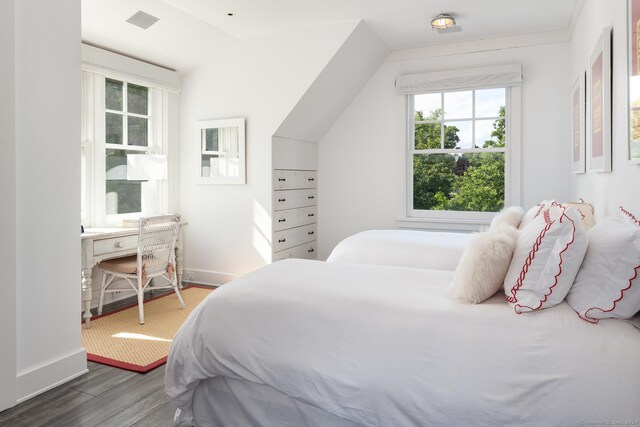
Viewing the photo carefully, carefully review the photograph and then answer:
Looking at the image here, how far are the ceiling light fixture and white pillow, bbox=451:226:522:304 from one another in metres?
2.71

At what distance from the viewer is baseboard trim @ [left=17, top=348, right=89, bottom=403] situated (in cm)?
236

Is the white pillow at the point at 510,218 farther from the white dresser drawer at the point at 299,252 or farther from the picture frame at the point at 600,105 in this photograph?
the white dresser drawer at the point at 299,252

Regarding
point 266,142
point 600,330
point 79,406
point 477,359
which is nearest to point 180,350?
point 79,406

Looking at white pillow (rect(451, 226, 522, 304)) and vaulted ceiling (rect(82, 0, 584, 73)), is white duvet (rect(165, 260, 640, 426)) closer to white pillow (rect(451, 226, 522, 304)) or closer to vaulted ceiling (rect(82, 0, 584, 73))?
white pillow (rect(451, 226, 522, 304))

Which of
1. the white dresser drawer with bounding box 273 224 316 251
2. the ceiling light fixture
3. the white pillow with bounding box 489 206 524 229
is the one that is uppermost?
the ceiling light fixture

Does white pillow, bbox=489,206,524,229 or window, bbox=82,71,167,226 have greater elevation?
window, bbox=82,71,167,226

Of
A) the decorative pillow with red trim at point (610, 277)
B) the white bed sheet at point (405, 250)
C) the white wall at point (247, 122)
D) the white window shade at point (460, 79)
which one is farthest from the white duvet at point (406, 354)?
the white window shade at point (460, 79)

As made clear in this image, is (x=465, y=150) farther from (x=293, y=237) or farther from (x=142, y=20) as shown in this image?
(x=142, y=20)

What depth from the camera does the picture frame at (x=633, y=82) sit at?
73.0 inches

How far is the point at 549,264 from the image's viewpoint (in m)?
1.67

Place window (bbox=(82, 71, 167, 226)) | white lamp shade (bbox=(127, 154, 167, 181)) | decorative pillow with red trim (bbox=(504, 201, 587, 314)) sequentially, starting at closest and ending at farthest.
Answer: decorative pillow with red trim (bbox=(504, 201, 587, 314)), window (bbox=(82, 71, 167, 226)), white lamp shade (bbox=(127, 154, 167, 181))

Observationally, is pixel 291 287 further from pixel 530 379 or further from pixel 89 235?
pixel 89 235

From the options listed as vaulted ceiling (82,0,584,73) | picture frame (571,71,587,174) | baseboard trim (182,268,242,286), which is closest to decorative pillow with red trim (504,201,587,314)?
picture frame (571,71,587,174)

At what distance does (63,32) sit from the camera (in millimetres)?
2572
